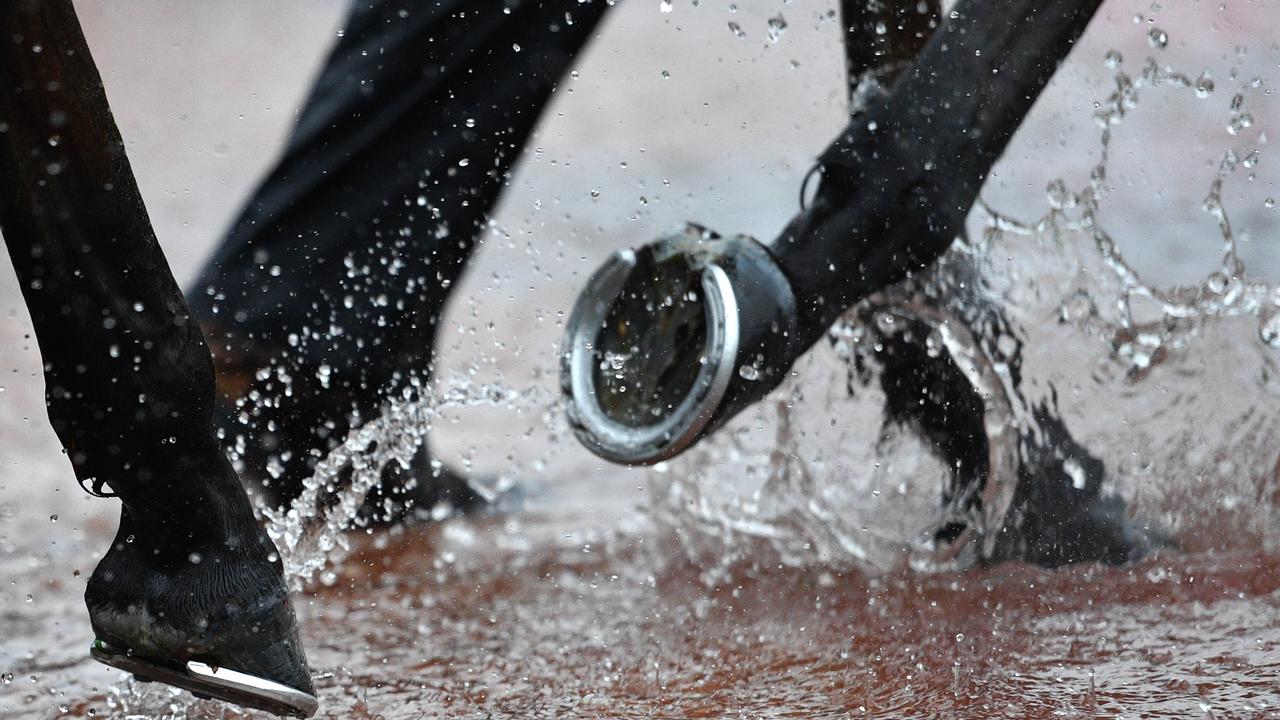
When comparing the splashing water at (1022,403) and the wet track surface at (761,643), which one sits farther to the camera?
the splashing water at (1022,403)

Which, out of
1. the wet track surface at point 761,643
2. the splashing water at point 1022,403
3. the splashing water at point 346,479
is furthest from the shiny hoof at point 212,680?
the splashing water at point 1022,403

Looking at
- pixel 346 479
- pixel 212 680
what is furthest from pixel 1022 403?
pixel 212 680

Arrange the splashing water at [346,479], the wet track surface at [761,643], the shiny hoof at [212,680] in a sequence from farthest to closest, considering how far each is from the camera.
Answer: the splashing water at [346,479], the wet track surface at [761,643], the shiny hoof at [212,680]

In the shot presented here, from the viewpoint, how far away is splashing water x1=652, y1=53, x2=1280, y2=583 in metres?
1.71

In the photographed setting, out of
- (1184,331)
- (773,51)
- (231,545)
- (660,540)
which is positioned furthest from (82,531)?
(773,51)

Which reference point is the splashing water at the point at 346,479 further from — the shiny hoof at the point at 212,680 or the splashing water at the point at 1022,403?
the shiny hoof at the point at 212,680

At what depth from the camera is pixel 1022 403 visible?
1.72 m

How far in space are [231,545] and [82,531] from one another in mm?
911

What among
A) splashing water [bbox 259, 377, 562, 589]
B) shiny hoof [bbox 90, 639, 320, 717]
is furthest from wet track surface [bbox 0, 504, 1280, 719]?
shiny hoof [bbox 90, 639, 320, 717]

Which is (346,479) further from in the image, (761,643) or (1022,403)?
(1022,403)

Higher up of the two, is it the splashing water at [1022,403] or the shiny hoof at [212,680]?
the splashing water at [1022,403]

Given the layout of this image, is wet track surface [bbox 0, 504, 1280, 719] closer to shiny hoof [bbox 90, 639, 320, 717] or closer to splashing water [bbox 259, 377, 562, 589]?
splashing water [bbox 259, 377, 562, 589]

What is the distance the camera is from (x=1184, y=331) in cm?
182

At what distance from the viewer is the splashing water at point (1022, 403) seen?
5.61 ft
